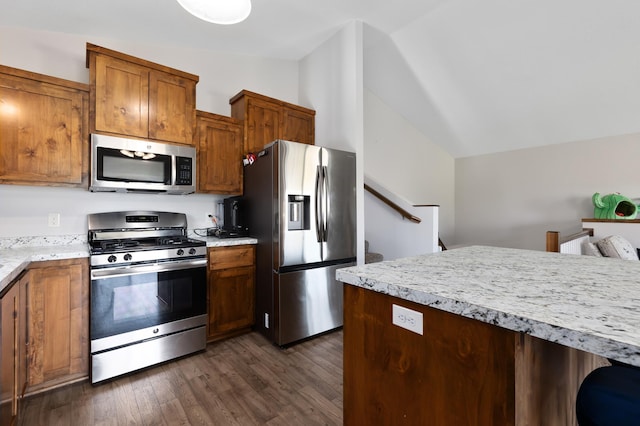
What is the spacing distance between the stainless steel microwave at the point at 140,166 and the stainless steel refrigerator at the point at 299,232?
1.98ft

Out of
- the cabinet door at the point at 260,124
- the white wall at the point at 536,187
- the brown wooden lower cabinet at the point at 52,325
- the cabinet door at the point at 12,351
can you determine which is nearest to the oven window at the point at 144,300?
the brown wooden lower cabinet at the point at 52,325

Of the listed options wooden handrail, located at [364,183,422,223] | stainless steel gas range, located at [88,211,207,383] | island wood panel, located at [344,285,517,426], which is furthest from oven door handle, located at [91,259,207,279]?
wooden handrail, located at [364,183,422,223]

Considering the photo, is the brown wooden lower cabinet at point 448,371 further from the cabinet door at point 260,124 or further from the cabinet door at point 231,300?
the cabinet door at point 260,124

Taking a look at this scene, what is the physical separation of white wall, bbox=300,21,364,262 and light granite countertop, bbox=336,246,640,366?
1981mm

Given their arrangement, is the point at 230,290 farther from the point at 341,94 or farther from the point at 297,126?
the point at 341,94

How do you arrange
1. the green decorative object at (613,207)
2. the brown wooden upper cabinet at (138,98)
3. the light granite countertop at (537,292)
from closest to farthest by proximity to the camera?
the light granite countertop at (537,292) → the brown wooden upper cabinet at (138,98) → the green decorative object at (613,207)

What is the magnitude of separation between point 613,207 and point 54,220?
6197 millimetres

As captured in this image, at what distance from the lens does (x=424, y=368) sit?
2.68ft

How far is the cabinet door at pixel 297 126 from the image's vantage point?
3.31m

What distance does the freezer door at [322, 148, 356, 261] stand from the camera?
2.82 meters

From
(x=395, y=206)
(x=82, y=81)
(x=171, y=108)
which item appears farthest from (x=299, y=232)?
(x=82, y=81)

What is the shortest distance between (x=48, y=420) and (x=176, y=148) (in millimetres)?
1965

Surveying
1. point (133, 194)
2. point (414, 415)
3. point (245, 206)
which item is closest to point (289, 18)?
point (245, 206)

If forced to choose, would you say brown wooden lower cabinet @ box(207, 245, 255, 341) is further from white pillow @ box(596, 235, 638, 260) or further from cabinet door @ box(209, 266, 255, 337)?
white pillow @ box(596, 235, 638, 260)
